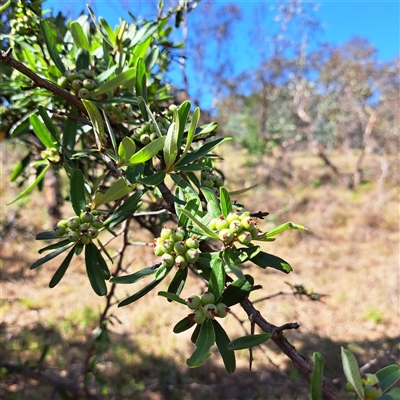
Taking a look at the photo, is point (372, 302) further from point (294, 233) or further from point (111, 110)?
point (111, 110)

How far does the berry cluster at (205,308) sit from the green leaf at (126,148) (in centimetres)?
25

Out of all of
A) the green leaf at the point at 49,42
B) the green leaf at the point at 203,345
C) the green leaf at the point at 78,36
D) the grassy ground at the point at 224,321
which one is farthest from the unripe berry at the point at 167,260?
the grassy ground at the point at 224,321

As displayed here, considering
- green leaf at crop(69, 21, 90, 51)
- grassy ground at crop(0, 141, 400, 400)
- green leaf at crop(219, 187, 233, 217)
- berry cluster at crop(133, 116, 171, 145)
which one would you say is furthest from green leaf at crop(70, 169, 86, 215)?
grassy ground at crop(0, 141, 400, 400)

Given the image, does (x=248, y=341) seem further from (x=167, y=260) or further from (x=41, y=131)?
(x=41, y=131)

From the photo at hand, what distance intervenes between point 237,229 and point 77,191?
300 mm

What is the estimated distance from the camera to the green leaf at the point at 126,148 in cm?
54

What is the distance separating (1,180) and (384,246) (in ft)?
20.3

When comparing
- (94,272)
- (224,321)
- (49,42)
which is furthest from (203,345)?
(224,321)

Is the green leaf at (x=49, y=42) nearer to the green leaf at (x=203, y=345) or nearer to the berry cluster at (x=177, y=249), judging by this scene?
the berry cluster at (x=177, y=249)

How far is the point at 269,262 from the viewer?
54 cm

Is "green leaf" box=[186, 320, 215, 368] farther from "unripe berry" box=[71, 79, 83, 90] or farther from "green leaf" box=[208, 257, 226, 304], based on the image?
"unripe berry" box=[71, 79, 83, 90]

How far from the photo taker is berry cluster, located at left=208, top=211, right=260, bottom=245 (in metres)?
0.49

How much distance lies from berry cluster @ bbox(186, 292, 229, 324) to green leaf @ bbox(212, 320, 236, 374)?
33 millimetres

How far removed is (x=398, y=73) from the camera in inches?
408
